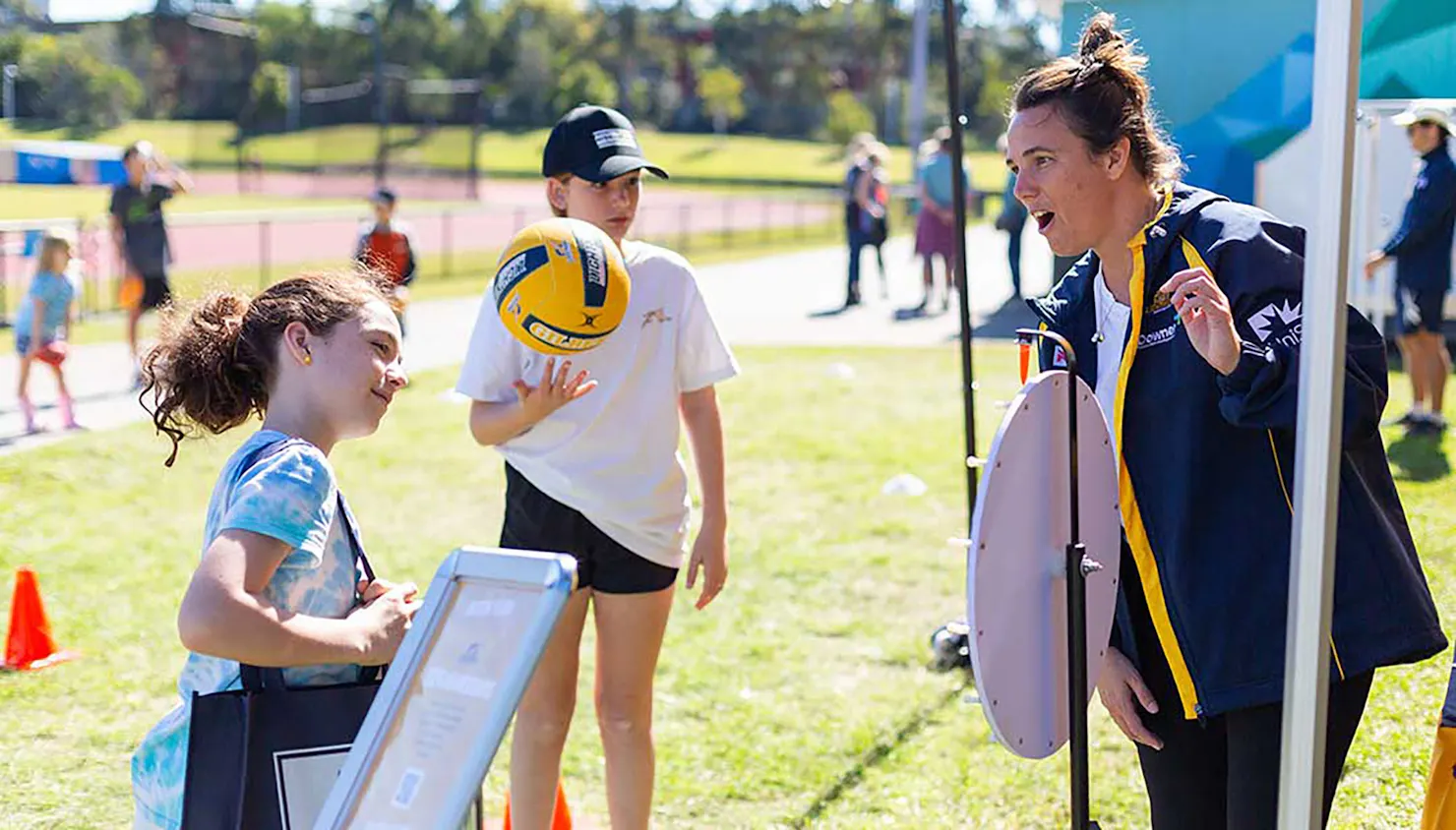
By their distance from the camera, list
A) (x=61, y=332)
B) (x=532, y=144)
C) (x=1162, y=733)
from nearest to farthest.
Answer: (x=1162, y=733)
(x=61, y=332)
(x=532, y=144)

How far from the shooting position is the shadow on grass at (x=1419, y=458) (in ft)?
30.2

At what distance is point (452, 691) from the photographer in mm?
2062

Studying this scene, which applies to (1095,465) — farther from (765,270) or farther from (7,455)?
(765,270)

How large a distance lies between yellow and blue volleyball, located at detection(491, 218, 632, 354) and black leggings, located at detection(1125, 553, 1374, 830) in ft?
4.21

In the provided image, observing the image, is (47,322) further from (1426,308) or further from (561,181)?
(1426,308)

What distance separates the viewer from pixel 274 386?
284 centimetres

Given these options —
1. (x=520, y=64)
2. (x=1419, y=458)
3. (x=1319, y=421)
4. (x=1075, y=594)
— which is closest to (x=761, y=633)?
(x=1075, y=594)

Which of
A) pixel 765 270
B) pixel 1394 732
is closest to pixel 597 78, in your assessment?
pixel 765 270

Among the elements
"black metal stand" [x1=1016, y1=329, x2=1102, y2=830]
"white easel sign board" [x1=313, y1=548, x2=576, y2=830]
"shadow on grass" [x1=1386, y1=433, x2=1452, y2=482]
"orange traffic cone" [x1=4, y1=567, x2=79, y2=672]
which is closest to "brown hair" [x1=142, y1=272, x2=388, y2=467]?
"white easel sign board" [x1=313, y1=548, x2=576, y2=830]

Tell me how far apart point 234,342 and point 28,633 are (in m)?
4.07

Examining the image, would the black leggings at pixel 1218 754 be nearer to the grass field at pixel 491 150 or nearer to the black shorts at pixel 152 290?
the black shorts at pixel 152 290

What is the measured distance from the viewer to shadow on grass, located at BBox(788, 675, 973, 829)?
4910 millimetres

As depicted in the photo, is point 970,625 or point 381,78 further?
point 381,78

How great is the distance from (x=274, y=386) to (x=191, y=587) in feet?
1.79
